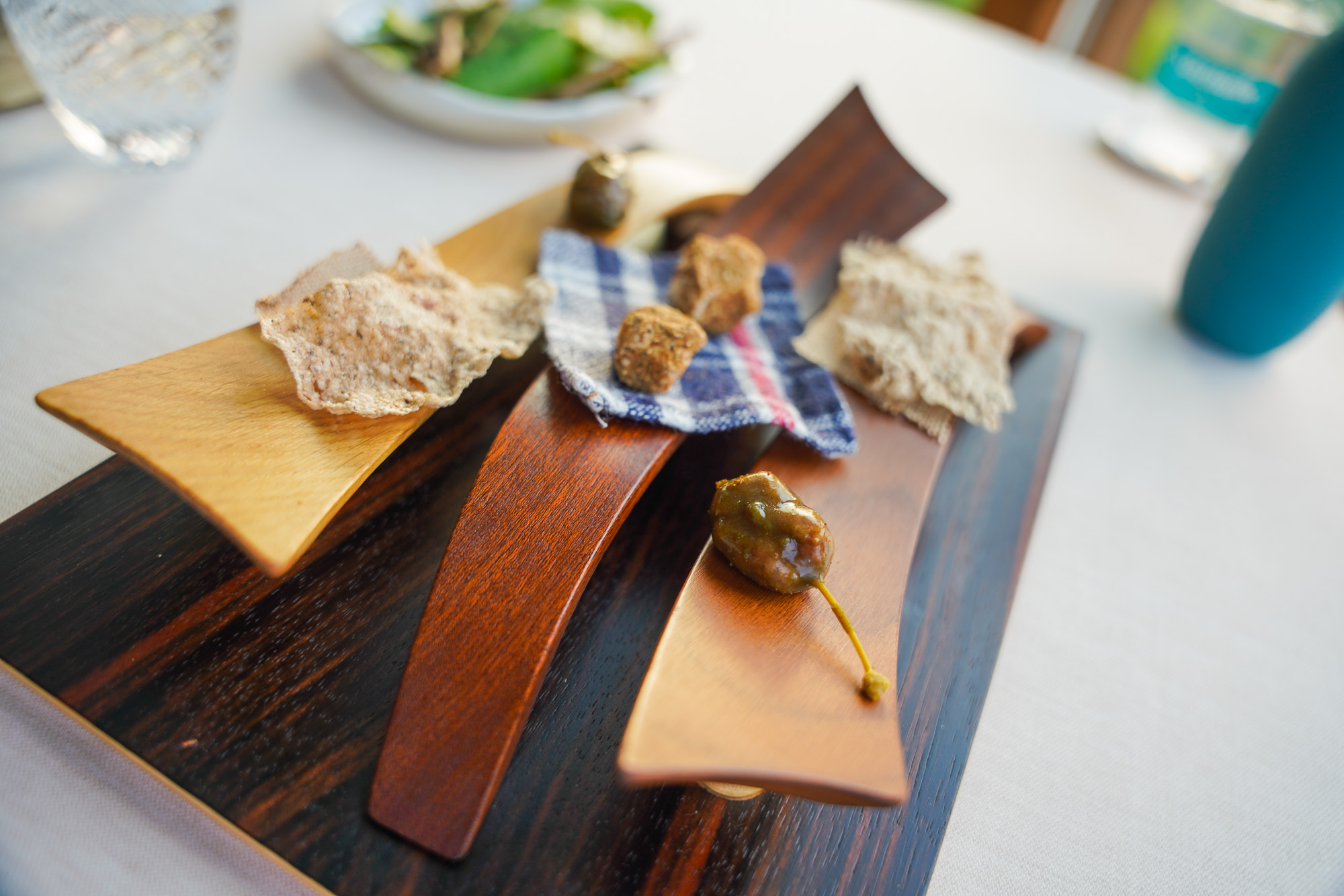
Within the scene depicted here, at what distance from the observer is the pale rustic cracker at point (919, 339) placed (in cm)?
66

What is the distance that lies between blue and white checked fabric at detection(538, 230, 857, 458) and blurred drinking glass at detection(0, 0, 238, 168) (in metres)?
0.35

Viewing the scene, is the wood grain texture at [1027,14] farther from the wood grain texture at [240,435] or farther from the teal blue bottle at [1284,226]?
the wood grain texture at [240,435]

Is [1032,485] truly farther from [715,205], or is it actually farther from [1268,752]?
[715,205]

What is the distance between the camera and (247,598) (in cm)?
46

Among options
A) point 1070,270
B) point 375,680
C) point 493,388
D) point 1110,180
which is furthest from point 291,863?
point 1110,180

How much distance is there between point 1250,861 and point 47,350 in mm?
892

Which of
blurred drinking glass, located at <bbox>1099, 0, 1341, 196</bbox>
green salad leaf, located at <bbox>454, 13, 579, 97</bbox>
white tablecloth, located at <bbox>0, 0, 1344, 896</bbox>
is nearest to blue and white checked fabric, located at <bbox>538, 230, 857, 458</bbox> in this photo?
white tablecloth, located at <bbox>0, 0, 1344, 896</bbox>

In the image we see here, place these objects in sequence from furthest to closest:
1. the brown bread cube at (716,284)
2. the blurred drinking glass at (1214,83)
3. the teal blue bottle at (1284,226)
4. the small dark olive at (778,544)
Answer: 1. the blurred drinking glass at (1214,83)
2. the teal blue bottle at (1284,226)
3. the brown bread cube at (716,284)
4. the small dark olive at (778,544)

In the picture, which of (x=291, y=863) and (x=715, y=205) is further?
(x=715, y=205)

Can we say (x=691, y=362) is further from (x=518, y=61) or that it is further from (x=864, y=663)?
(x=518, y=61)

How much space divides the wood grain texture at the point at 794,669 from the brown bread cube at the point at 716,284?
12cm

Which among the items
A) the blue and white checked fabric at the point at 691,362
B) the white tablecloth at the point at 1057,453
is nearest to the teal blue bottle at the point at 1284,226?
the white tablecloth at the point at 1057,453

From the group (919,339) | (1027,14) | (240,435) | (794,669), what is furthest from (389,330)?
(1027,14)

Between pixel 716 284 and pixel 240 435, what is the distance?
35cm
